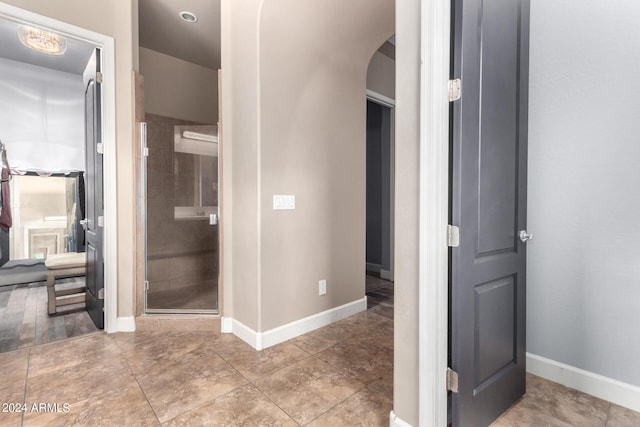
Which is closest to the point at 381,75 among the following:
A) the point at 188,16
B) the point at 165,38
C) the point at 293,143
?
the point at 293,143

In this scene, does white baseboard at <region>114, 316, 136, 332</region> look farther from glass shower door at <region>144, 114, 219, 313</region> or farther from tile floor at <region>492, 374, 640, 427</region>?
tile floor at <region>492, 374, 640, 427</region>

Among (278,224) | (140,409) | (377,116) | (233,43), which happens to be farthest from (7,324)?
(377,116)

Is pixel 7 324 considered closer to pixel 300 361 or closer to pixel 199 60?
pixel 300 361

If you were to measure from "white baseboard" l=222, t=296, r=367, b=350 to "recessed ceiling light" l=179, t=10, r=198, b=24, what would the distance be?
10.4 ft

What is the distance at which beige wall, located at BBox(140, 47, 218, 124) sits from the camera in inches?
156

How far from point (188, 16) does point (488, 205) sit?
3.56 meters

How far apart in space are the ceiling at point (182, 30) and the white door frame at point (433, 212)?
2.77 metres

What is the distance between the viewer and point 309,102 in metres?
2.63

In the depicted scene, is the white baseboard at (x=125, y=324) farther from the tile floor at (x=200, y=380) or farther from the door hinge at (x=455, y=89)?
the door hinge at (x=455, y=89)

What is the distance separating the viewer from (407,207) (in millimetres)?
1374

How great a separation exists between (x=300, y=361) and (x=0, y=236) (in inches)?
194

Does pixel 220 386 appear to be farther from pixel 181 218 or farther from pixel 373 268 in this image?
pixel 373 268

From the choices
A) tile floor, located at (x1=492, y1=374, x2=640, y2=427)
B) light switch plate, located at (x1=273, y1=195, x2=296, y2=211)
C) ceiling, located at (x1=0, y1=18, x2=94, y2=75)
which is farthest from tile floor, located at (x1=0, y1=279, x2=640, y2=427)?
ceiling, located at (x1=0, y1=18, x2=94, y2=75)

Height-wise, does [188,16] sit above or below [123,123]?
above
